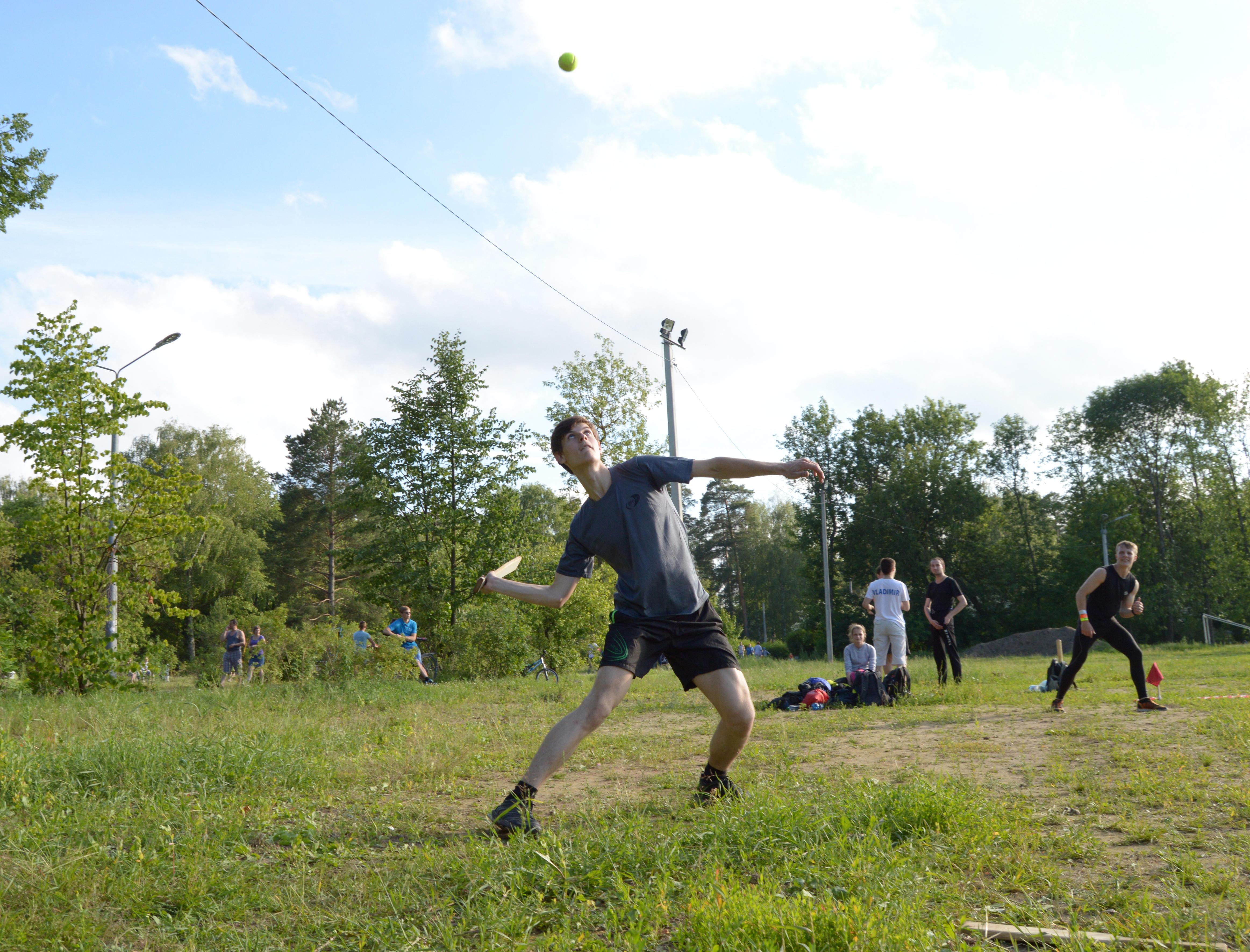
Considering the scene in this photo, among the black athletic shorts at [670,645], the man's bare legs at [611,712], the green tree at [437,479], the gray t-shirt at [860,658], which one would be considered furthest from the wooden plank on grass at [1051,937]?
the green tree at [437,479]

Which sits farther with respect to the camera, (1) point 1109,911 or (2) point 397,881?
(2) point 397,881

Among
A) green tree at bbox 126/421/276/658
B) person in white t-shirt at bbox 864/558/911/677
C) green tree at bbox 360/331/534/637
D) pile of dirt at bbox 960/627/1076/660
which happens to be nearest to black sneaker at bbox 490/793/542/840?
person in white t-shirt at bbox 864/558/911/677

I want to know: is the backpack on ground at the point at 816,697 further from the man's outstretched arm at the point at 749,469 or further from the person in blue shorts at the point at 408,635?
the person in blue shorts at the point at 408,635

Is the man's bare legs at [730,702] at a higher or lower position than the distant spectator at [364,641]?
higher

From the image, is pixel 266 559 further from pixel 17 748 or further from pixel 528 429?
pixel 17 748

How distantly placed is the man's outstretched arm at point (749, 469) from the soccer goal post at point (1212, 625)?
1285 inches

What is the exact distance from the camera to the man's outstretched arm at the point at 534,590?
4160 mm

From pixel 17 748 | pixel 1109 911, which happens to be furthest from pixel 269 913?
pixel 17 748

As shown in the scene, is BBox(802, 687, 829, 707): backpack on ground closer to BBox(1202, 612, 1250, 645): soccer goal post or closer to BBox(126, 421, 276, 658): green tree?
BBox(1202, 612, 1250, 645): soccer goal post

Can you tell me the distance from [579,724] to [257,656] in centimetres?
1235

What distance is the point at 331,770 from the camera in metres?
5.51

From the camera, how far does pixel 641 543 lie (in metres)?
4.29

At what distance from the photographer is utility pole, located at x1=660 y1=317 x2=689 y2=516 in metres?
18.5

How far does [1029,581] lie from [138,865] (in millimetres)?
53051
